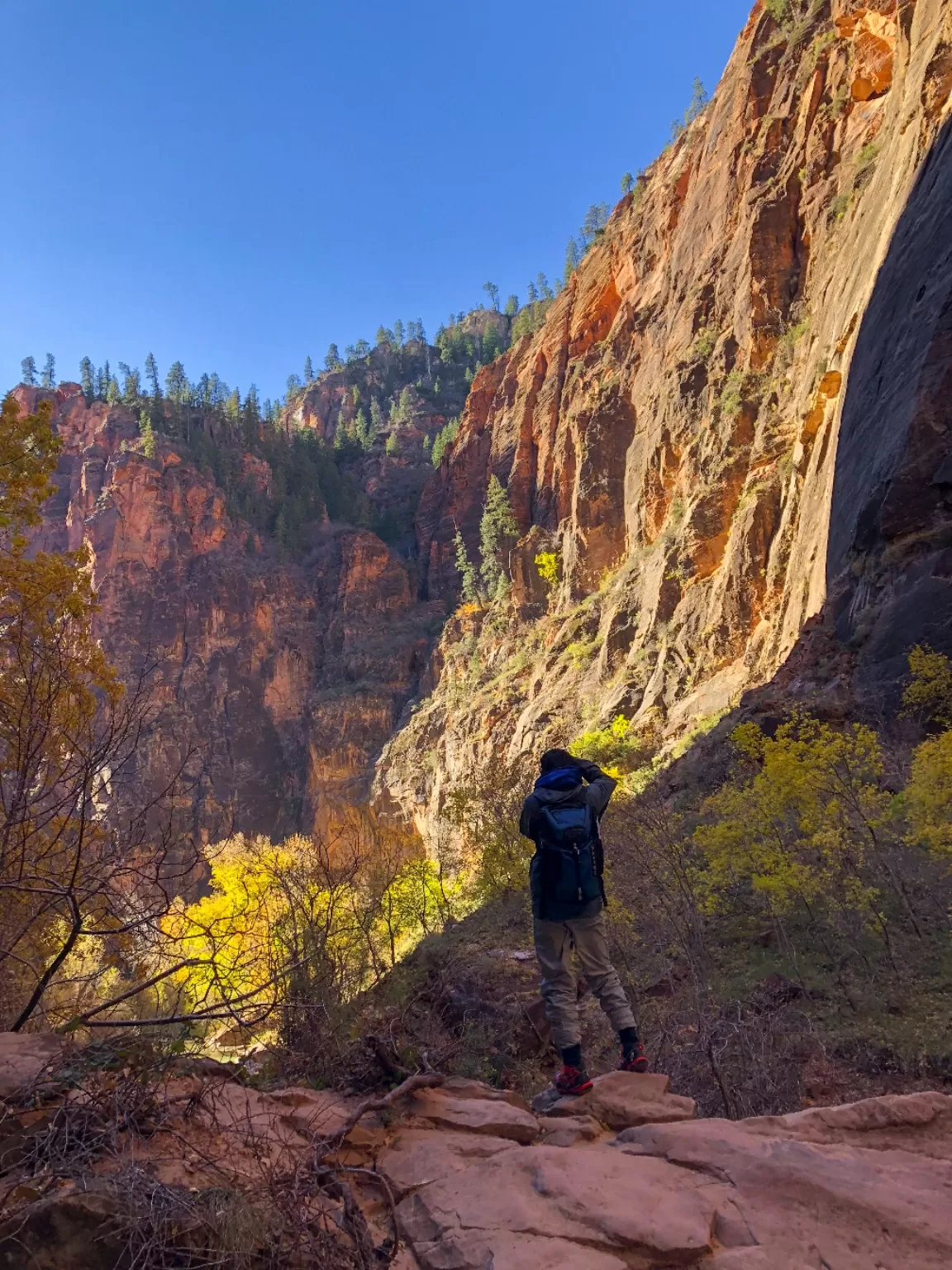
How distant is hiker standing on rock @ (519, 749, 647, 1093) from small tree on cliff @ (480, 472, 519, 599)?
49362mm

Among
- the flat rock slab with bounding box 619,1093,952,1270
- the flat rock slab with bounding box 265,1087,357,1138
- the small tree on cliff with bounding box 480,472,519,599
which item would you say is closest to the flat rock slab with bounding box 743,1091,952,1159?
the flat rock slab with bounding box 619,1093,952,1270

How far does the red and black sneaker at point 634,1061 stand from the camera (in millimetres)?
4242

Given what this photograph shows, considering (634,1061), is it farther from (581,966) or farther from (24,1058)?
(24,1058)

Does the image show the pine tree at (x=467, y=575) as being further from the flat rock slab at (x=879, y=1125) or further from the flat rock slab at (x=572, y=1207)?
the flat rock slab at (x=572, y=1207)

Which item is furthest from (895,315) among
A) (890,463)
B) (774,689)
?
(774,689)

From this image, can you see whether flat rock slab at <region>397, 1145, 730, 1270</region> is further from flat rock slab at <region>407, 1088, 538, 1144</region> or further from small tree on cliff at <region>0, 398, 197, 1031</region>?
small tree on cliff at <region>0, 398, 197, 1031</region>

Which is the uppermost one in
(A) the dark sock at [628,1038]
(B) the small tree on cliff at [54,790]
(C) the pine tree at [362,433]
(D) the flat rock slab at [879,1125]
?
(C) the pine tree at [362,433]

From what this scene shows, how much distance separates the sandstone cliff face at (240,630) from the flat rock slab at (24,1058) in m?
47.4

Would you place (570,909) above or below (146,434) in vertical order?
below

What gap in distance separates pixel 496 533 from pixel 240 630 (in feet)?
76.4

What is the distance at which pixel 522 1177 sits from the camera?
9.91ft

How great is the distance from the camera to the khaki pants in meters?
4.39

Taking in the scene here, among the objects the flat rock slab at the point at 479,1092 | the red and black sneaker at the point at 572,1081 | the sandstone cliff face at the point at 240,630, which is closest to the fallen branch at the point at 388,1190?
the flat rock slab at the point at 479,1092

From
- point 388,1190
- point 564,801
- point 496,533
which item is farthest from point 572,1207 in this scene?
point 496,533
